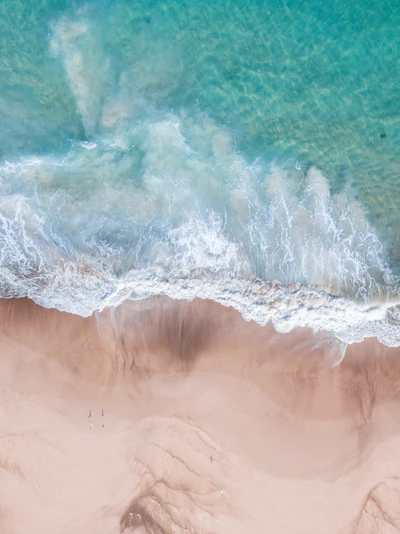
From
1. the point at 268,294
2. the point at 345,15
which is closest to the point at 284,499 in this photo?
the point at 268,294

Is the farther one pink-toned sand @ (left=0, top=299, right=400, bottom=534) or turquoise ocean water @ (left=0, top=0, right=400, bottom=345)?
turquoise ocean water @ (left=0, top=0, right=400, bottom=345)

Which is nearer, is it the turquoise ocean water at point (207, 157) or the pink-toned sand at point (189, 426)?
the pink-toned sand at point (189, 426)

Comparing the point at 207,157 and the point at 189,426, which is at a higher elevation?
the point at 207,157

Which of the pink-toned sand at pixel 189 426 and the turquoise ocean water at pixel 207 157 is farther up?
the turquoise ocean water at pixel 207 157

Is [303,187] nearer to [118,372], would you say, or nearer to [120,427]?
[118,372]
